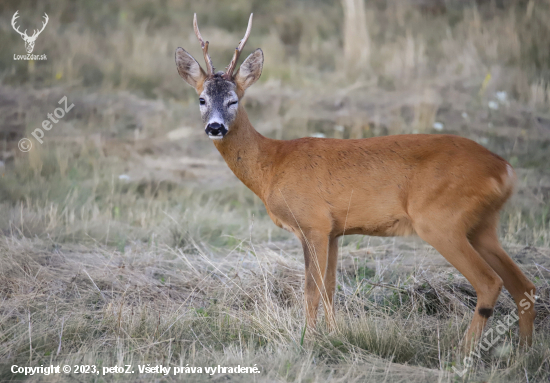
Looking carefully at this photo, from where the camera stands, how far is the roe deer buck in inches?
191

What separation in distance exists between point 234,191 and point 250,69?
14.7 feet

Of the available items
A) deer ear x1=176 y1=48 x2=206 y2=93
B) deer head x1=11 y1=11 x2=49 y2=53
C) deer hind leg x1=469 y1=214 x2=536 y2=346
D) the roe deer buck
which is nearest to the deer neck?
the roe deer buck

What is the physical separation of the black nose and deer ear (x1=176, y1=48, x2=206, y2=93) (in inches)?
31.7

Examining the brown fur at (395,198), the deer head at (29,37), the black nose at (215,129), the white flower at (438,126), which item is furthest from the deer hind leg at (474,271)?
the deer head at (29,37)

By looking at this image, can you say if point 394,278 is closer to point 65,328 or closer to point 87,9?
point 65,328

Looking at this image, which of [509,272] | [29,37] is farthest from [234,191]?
[29,37]

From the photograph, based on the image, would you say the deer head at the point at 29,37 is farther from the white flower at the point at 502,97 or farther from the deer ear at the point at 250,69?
the white flower at the point at 502,97

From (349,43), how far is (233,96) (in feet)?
31.1

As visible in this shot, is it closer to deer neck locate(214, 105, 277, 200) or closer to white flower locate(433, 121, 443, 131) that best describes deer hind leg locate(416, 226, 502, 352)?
deer neck locate(214, 105, 277, 200)

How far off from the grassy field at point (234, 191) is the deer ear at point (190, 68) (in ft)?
5.49

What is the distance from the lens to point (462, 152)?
16.5 feet

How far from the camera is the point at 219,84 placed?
18.4 ft

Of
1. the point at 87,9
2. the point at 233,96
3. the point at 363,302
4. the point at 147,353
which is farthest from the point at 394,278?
the point at 87,9

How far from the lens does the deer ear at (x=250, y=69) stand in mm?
5918
